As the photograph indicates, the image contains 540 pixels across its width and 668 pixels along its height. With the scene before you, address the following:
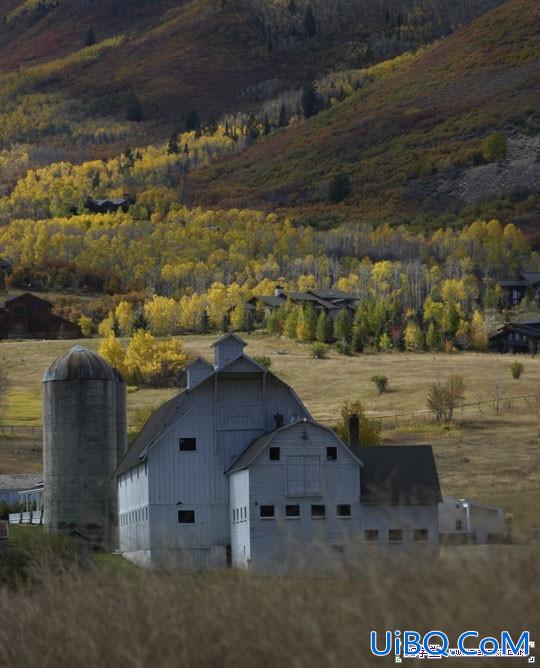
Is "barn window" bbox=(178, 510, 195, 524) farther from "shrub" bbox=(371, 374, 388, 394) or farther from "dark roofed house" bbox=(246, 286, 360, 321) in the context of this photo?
"dark roofed house" bbox=(246, 286, 360, 321)

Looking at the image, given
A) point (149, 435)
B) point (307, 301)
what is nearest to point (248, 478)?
point (149, 435)

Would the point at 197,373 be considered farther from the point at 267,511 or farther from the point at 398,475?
the point at 398,475

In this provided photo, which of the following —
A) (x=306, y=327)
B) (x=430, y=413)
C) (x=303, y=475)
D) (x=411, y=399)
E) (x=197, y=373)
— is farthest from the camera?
(x=306, y=327)

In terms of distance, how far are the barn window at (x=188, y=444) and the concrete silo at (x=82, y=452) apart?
6.90 meters

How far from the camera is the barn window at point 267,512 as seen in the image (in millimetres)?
A: 48094

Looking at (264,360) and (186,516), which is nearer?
(186,516)

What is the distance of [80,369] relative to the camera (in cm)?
5850

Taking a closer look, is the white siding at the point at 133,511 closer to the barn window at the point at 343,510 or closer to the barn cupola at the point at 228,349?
the barn cupola at the point at 228,349

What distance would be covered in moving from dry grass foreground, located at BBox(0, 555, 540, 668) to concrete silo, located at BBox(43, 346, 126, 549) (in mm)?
30850

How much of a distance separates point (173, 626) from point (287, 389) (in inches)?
1242

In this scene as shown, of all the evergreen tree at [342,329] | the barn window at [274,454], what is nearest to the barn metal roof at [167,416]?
the barn window at [274,454]

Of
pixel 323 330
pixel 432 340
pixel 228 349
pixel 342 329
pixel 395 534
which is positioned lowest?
pixel 395 534

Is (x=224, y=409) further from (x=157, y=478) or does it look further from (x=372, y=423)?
(x=372, y=423)

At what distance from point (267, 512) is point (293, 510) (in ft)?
2.64
